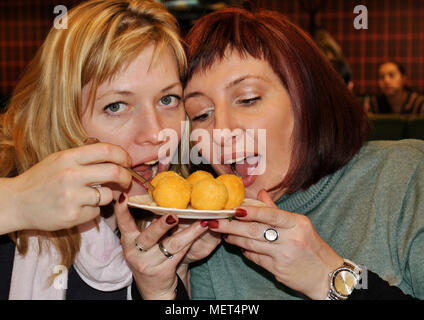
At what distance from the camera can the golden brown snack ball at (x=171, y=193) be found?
142 centimetres

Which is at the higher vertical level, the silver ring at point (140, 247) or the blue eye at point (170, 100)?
the blue eye at point (170, 100)

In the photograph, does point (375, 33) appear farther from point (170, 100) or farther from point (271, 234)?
point (271, 234)

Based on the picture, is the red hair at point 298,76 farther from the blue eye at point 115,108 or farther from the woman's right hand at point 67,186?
the woman's right hand at point 67,186

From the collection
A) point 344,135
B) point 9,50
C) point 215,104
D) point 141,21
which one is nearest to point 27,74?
point 141,21

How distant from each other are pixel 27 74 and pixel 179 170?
738 millimetres

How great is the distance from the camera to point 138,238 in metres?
1.52

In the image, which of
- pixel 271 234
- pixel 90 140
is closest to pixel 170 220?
pixel 271 234

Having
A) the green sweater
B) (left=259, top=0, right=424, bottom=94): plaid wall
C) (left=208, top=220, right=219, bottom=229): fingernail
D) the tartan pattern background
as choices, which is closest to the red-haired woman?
the green sweater

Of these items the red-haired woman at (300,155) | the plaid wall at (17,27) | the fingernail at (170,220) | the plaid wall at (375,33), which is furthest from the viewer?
the plaid wall at (17,27)

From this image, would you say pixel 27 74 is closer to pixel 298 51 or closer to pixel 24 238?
pixel 24 238

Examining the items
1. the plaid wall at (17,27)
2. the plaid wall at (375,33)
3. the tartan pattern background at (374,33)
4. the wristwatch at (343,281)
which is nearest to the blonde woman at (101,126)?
the wristwatch at (343,281)

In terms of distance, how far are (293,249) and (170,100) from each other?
0.77m

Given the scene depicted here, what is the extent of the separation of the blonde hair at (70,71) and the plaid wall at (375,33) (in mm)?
6740

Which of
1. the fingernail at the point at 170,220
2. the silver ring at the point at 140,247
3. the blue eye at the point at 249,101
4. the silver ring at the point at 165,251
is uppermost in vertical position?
the blue eye at the point at 249,101
